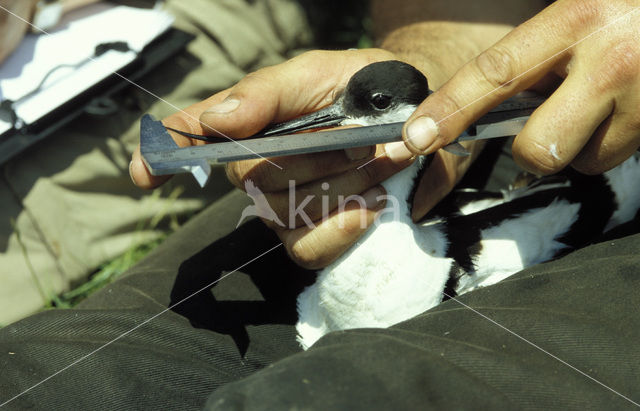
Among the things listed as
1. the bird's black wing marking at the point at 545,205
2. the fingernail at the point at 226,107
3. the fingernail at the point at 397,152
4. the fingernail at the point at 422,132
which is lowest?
the bird's black wing marking at the point at 545,205

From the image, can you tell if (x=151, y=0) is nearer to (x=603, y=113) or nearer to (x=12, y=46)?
(x=12, y=46)

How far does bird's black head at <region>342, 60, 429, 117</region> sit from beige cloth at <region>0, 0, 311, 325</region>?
1.03m

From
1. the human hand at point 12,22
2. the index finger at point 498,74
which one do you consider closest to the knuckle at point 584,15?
the index finger at point 498,74

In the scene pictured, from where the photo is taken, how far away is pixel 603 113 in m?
1.28

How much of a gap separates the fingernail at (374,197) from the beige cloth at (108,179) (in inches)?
41.6

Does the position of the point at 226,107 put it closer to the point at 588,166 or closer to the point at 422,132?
the point at 422,132

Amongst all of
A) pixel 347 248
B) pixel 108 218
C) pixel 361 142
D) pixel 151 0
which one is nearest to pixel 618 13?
pixel 361 142

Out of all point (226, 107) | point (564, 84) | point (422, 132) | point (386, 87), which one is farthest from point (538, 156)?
point (226, 107)

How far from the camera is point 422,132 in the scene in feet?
3.83

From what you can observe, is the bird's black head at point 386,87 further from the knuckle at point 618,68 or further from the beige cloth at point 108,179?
the beige cloth at point 108,179

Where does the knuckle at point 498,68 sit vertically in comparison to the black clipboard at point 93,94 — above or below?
above

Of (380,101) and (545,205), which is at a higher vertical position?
(380,101)

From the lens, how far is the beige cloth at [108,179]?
198cm

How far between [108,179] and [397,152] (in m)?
1.26
